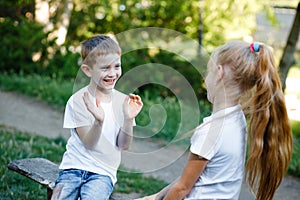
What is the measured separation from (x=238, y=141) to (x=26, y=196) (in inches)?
91.2

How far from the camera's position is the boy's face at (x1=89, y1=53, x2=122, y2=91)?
296 cm

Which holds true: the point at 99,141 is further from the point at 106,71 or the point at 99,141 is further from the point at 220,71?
the point at 220,71

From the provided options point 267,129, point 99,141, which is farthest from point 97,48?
point 267,129

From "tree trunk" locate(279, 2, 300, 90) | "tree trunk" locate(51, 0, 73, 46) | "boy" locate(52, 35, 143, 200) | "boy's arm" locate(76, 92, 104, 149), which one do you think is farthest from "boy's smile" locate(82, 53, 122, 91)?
"tree trunk" locate(51, 0, 73, 46)

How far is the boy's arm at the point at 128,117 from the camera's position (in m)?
2.93

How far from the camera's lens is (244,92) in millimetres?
2594

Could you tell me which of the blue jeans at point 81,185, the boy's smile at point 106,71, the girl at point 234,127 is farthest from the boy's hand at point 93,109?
the girl at point 234,127

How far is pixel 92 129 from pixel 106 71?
1.09ft

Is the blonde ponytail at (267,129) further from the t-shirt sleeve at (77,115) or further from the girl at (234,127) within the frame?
the t-shirt sleeve at (77,115)

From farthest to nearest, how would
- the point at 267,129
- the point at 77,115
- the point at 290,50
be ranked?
the point at 290,50 < the point at 77,115 < the point at 267,129

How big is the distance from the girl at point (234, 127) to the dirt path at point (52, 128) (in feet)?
5.57

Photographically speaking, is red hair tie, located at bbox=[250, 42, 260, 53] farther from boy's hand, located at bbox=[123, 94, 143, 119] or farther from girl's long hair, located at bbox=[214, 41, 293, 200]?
boy's hand, located at bbox=[123, 94, 143, 119]

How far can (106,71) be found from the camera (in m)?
2.96

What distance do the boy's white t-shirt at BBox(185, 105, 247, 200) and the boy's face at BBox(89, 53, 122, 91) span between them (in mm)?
647
